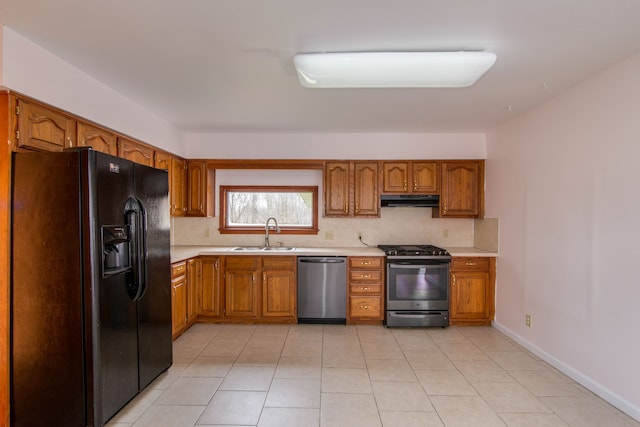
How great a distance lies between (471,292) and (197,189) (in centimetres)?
364

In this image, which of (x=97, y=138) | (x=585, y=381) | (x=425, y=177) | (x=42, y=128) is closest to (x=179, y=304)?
(x=97, y=138)

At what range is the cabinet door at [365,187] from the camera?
13.6 feet

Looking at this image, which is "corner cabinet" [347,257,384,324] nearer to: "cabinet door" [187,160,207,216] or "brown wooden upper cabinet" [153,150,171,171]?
"cabinet door" [187,160,207,216]

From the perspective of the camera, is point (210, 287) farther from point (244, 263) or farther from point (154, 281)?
point (154, 281)

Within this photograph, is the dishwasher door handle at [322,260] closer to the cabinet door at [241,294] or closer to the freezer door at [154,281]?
the cabinet door at [241,294]

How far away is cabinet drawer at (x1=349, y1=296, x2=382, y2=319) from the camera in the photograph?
386 cm

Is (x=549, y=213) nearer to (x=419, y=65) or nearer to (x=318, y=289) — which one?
(x=419, y=65)

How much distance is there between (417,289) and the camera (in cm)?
383

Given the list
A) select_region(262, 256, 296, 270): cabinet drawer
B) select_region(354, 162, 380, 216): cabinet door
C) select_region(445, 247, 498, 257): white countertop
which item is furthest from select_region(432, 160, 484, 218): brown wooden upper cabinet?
select_region(262, 256, 296, 270): cabinet drawer

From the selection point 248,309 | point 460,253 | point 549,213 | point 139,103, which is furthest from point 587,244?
point 139,103

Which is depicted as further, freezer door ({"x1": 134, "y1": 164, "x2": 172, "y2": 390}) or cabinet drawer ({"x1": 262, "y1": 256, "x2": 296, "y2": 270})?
cabinet drawer ({"x1": 262, "y1": 256, "x2": 296, "y2": 270})

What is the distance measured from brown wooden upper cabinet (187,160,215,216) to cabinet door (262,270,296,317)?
1.21 m

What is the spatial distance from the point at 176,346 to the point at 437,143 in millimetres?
3853

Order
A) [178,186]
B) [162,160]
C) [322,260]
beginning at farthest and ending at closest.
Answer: [178,186]
[322,260]
[162,160]
